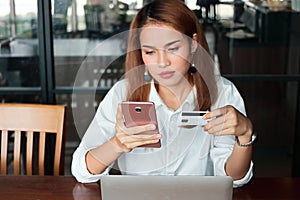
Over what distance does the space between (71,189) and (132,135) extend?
26 centimetres

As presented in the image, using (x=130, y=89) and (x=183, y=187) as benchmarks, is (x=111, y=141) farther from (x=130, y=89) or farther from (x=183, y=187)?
(x=183, y=187)

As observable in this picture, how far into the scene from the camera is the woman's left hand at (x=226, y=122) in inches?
44.8

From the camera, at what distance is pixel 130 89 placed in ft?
4.33

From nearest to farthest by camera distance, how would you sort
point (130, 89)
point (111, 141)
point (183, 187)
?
point (183, 187)
point (111, 141)
point (130, 89)

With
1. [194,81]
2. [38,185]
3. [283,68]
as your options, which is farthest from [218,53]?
[38,185]

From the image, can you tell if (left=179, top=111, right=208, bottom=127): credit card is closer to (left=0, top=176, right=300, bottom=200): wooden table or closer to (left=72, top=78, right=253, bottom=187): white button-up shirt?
(left=72, top=78, right=253, bottom=187): white button-up shirt

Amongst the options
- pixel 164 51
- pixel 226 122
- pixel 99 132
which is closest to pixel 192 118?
pixel 226 122

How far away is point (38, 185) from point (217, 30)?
1.89m

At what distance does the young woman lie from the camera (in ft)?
3.86

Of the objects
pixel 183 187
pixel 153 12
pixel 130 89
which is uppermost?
pixel 153 12

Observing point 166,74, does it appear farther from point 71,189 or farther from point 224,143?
point 71,189

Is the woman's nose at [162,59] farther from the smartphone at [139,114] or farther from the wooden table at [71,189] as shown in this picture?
the wooden table at [71,189]

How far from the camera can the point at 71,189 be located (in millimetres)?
1267

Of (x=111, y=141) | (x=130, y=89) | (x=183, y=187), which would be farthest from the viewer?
(x=130, y=89)
